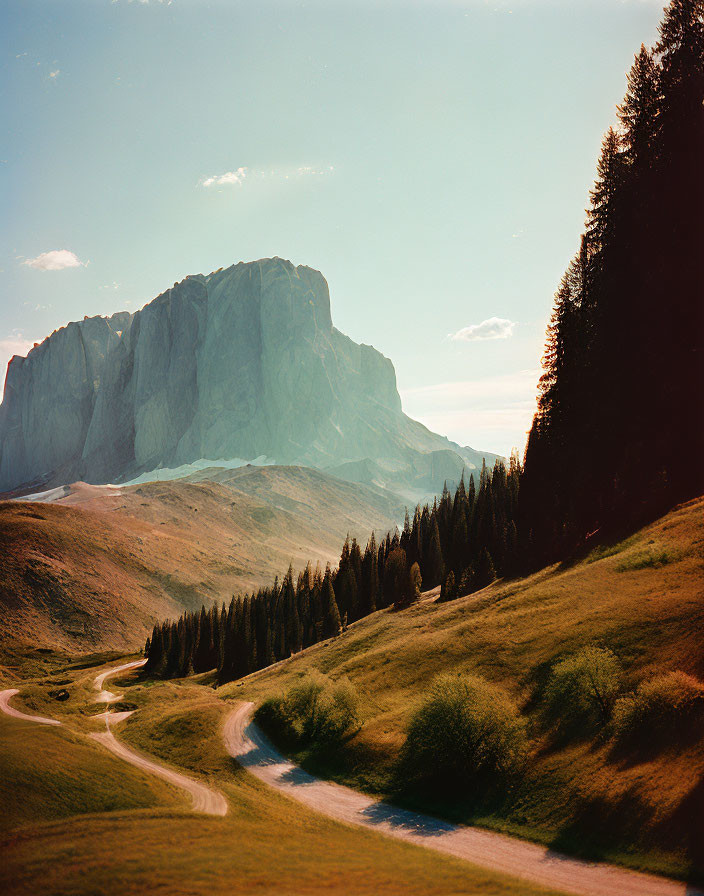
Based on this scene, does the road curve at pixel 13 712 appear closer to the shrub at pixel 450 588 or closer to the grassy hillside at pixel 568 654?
the grassy hillside at pixel 568 654

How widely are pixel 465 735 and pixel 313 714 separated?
1782 centimetres

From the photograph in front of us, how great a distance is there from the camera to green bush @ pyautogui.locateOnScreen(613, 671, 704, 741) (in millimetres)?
26203

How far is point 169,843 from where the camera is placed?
2323cm

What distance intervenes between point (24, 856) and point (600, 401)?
46.8 metres

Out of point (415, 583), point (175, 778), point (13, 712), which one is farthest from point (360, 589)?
point (175, 778)

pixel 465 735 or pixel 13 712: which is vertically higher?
pixel 465 735

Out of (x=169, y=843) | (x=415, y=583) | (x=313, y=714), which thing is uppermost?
(x=169, y=843)

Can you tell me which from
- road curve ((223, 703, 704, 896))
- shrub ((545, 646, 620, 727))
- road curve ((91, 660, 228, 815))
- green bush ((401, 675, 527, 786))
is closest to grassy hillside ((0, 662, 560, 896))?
road curve ((91, 660, 228, 815))

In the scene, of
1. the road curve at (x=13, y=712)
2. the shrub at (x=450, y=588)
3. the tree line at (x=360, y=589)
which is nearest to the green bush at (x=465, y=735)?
the road curve at (x=13, y=712)

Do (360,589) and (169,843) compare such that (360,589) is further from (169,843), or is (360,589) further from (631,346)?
(169,843)

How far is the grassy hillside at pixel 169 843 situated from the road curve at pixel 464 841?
4.11 ft

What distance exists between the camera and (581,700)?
105 feet

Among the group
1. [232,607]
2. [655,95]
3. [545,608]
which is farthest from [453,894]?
[232,607]

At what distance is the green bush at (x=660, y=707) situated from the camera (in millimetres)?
26203
